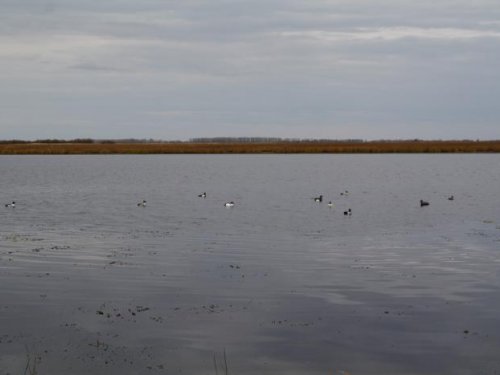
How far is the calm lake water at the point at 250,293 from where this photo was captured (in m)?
10.5

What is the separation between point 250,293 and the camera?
14.7 metres

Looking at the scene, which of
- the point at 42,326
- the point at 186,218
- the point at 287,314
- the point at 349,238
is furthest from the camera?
the point at 186,218

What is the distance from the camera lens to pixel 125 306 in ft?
44.4

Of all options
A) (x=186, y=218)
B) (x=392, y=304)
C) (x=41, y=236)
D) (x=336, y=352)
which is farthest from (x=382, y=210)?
(x=336, y=352)

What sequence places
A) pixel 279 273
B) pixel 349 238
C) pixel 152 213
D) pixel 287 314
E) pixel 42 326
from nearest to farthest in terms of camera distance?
1. pixel 42 326
2. pixel 287 314
3. pixel 279 273
4. pixel 349 238
5. pixel 152 213

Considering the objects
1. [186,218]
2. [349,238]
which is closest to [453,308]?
[349,238]

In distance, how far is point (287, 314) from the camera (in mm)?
12906

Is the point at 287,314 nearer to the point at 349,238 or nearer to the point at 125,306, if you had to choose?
the point at 125,306

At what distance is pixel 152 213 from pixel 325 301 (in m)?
18.6

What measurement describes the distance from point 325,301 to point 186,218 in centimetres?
1603

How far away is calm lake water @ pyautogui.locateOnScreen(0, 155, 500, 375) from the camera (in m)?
10.5

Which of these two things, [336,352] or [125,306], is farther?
[125,306]

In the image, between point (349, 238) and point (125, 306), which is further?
point (349, 238)

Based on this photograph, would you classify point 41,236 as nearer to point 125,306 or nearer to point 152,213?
point 152,213
